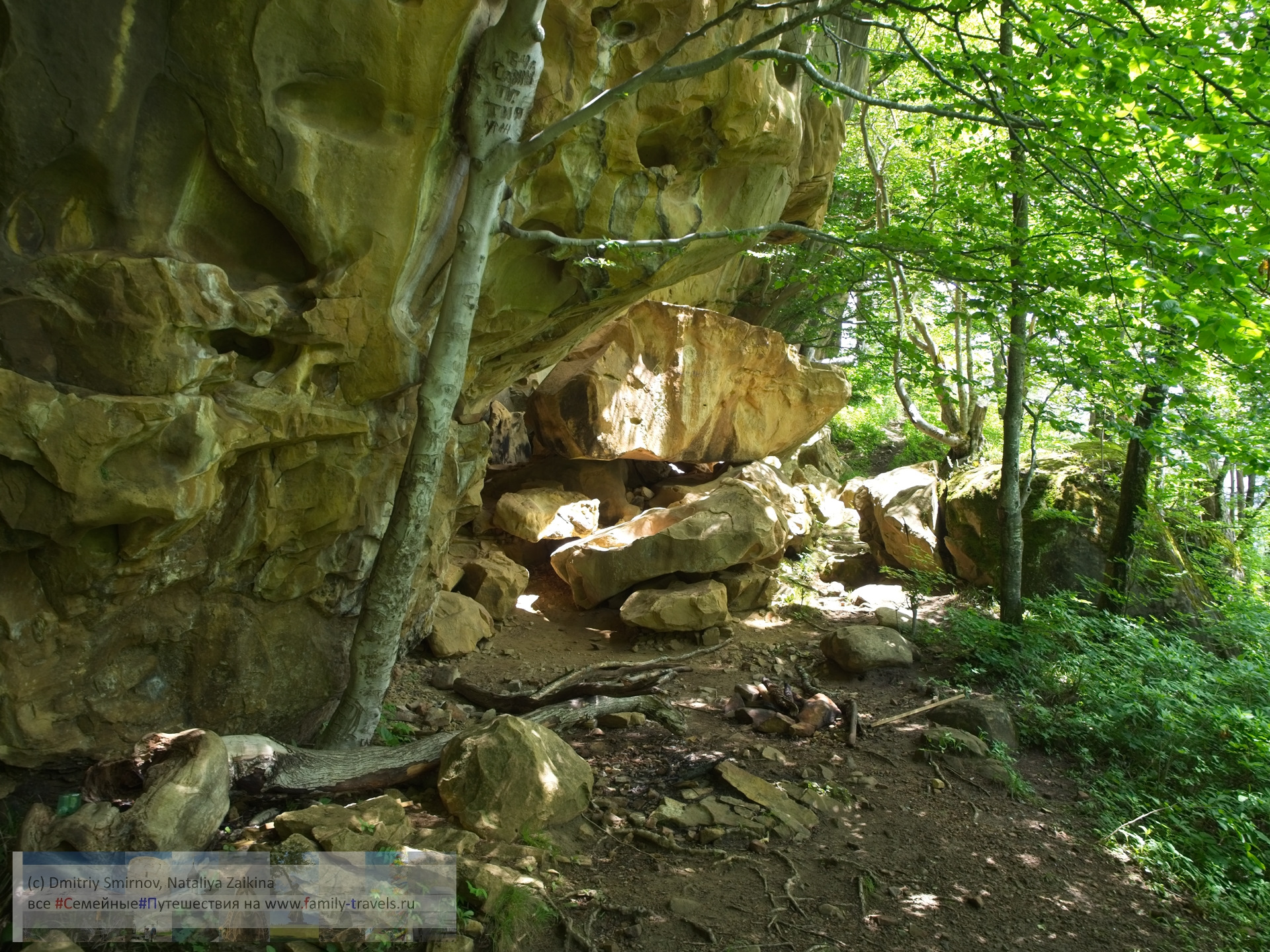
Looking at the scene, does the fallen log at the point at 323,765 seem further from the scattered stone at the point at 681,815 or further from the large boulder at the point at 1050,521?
the large boulder at the point at 1050,521

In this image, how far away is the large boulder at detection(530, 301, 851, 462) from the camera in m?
11.3

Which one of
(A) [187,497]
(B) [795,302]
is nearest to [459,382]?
(A) [187,497]

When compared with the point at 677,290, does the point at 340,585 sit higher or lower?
lower

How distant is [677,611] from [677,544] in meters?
0.97

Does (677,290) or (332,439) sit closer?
(332,439)

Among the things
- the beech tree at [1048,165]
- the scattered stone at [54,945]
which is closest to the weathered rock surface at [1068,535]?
the beech tree at [1048,165]

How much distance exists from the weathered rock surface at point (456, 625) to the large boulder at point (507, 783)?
3.55m

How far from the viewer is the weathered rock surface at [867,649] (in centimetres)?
796

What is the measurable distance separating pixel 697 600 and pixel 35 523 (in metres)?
6.76

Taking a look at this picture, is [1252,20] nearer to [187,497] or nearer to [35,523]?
[187,497]

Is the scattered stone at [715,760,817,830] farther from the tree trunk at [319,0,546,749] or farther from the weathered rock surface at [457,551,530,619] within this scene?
the weathered rock surface at [457,551,530,619]

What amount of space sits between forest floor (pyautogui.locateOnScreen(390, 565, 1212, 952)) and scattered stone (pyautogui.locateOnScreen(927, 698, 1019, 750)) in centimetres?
19

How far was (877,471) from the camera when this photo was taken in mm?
22906

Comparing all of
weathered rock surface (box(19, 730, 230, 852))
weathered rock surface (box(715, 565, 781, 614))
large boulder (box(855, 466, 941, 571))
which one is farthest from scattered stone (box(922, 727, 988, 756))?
large boulder (box(855, 466, 941, 571))
